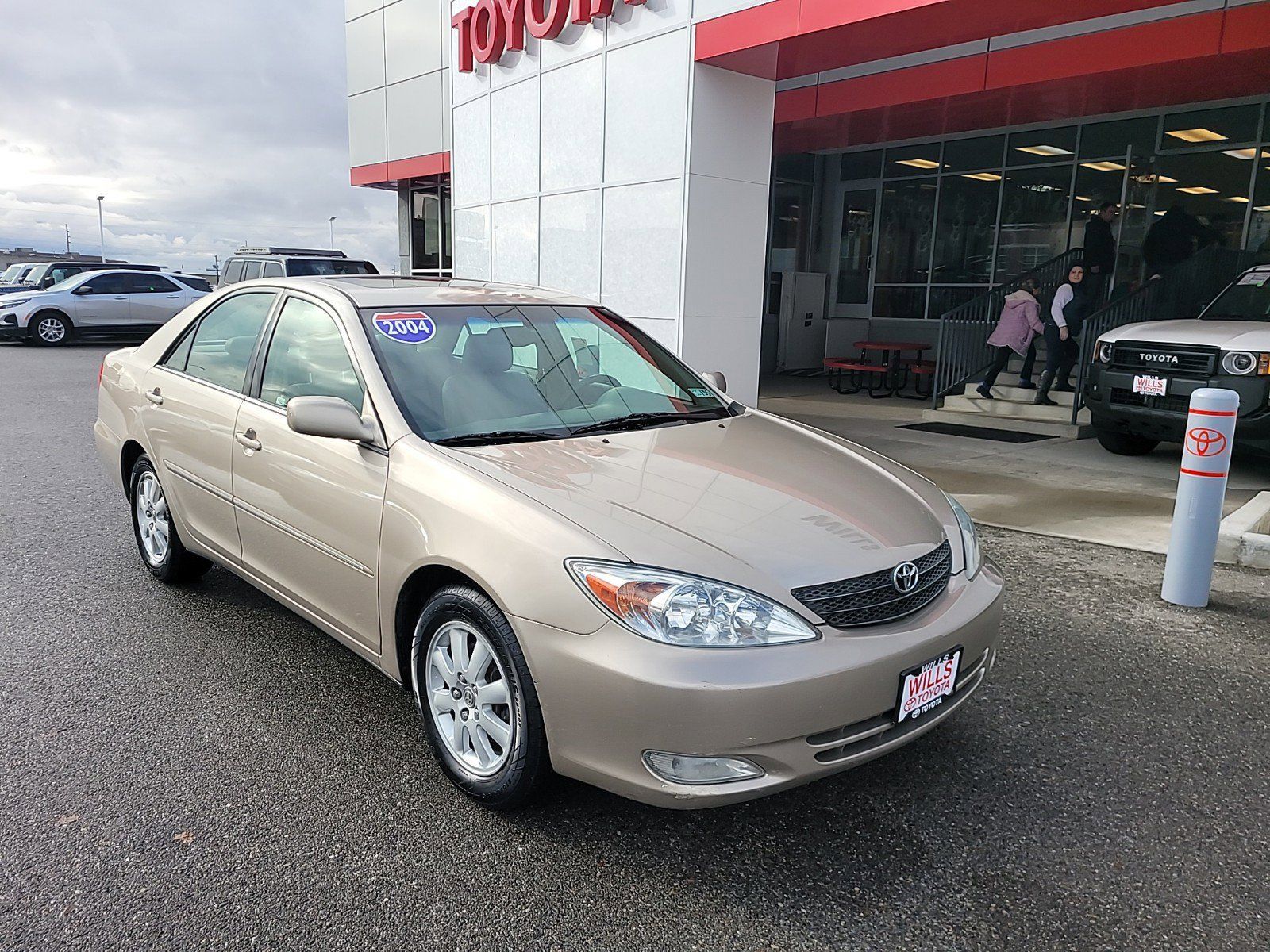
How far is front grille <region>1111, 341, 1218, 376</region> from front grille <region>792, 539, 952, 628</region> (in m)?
6.14

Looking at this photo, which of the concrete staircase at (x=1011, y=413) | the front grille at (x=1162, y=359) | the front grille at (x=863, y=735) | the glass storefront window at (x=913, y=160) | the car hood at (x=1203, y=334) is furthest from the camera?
the glass storefront window at (x=913, y=160)

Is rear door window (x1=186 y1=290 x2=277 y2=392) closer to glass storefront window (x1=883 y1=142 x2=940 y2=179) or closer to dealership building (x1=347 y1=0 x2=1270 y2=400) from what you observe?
dealership building (x1=347 y1=0 x2=1270 y2=400)

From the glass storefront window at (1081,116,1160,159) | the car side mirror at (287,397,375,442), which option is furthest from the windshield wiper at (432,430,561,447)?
the glass storefront window at (1081,116,1160,159)

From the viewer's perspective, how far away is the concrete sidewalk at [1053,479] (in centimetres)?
648

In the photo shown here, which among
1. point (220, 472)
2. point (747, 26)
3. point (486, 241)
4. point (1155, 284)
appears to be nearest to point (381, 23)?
point (486, 241)

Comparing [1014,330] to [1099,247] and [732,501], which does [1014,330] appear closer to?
[1099,247]

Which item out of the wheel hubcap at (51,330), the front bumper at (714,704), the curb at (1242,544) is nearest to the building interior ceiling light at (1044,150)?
the curb at (1242,544)

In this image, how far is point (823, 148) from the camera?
15.2 m

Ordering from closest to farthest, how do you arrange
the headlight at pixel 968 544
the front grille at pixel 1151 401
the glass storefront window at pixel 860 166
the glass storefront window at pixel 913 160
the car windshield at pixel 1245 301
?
the headlight at pixel 968 544 < the front grille at pixel 1151 401 < the car windshield at pixel 1245 301 < the glass storefront window at pixel 913 160 < the glass storefront window at pixel 860 166

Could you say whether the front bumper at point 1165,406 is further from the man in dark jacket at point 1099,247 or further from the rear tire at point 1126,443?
the man in dark jacket at point 1099,247

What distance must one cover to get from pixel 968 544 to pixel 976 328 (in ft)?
34.3

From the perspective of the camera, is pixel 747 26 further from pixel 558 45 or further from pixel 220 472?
pixel 220 472

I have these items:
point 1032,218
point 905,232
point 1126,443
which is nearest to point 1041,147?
point 1032,218

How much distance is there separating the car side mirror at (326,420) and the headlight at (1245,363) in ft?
23.1
